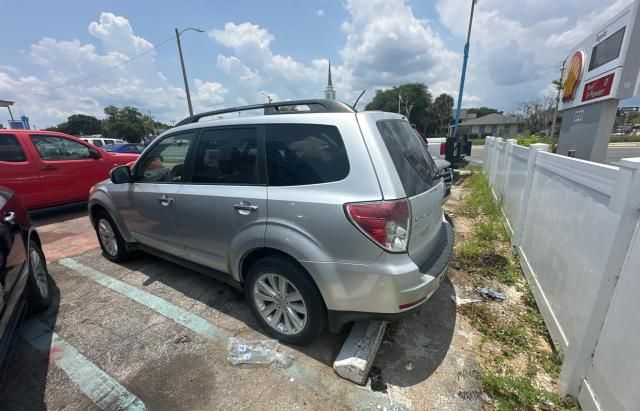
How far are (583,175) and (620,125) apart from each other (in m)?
76.7

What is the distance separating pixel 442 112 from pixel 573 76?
2386 inches

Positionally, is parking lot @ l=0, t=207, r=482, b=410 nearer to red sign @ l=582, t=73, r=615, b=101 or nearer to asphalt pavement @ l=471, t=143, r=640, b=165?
red sign @ l=582, t=73, r=615, b=101

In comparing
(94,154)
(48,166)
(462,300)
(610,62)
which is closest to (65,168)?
(48,166)

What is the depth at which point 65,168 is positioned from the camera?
20.2 ft

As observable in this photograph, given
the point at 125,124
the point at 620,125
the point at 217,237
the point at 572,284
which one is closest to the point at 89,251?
the point at 217,237

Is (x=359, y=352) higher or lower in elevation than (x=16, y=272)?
lower

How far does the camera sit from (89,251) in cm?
455

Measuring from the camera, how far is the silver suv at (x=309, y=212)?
74.3 inches

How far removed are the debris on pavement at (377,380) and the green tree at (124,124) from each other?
217ft

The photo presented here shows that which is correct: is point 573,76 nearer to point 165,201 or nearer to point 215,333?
point 165,201

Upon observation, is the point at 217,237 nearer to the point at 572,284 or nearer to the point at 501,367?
the point at 501,367

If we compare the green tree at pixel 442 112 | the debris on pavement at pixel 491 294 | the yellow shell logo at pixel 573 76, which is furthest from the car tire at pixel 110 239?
the green tree at pixel 442 112

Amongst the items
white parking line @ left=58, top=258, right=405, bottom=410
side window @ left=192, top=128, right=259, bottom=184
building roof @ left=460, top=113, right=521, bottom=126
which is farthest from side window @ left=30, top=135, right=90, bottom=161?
building roof @ left=460, top=113, right=521, bottom=126

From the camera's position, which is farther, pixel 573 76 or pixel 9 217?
pixel 573 76
